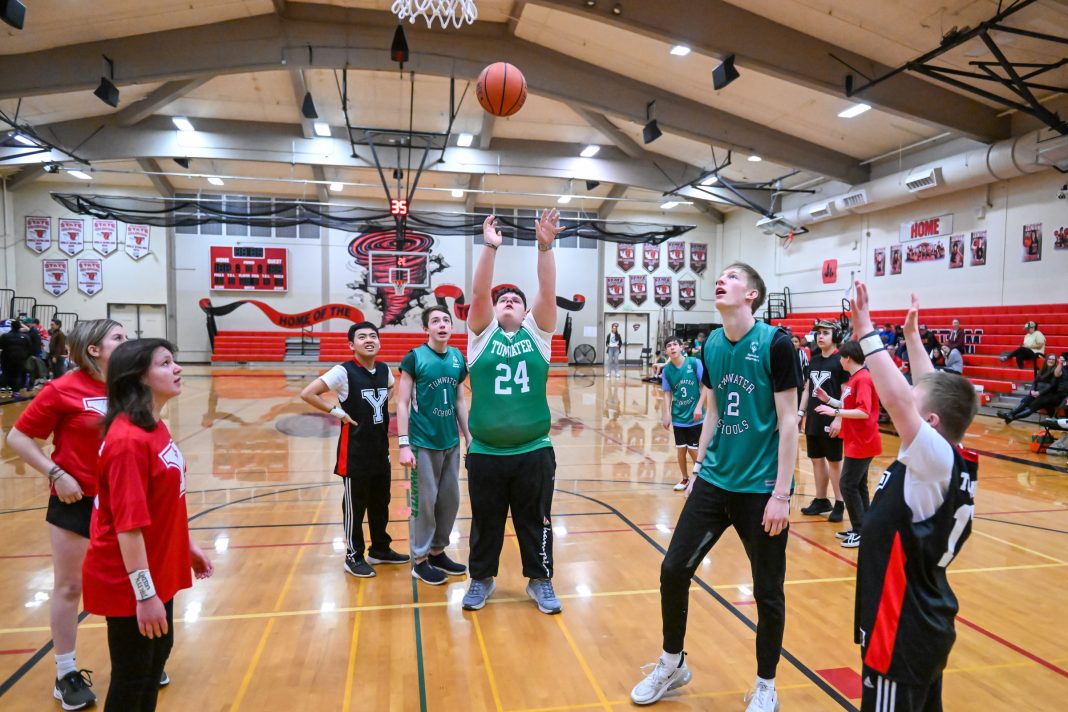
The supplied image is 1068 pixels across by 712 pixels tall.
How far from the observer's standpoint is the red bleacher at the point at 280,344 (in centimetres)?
2373

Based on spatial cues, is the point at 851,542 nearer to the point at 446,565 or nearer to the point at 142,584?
the point at 446,565

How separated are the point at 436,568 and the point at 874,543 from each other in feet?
9.83

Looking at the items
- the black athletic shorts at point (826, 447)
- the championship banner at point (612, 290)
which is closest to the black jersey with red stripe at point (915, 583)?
the black athletic shorts at point (826, 447)

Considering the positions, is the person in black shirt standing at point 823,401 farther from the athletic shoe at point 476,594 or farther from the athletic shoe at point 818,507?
the athletic shoe at point 476,594

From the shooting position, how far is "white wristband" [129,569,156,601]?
188 centimetres

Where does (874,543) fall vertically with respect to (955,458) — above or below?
below

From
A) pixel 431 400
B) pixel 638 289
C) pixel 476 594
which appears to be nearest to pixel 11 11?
pixel 431 400

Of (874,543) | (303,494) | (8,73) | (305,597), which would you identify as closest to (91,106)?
(8,73)

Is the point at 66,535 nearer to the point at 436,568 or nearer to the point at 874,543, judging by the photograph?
the point at 436,568

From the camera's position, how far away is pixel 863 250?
19438 millimetres

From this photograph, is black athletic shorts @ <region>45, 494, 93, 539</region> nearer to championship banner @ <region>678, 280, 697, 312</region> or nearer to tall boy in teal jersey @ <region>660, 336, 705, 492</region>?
tall boy in teal jersey @ <region>660, 336, 705, 492</region>

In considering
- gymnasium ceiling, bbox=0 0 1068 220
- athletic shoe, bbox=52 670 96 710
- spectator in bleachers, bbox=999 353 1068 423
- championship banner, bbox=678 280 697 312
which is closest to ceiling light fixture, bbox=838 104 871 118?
gymnasium ceiling, bbox=0 0 1068 220

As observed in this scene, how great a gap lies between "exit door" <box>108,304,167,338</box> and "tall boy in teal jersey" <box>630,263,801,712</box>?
26.1 meters

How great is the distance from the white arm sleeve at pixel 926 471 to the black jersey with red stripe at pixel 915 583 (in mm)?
21
